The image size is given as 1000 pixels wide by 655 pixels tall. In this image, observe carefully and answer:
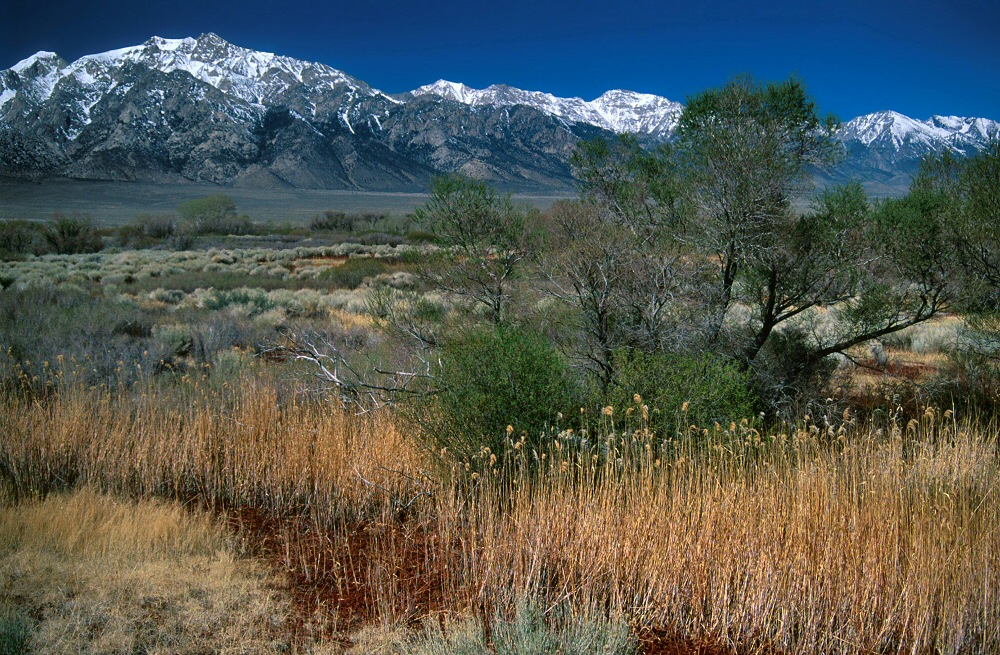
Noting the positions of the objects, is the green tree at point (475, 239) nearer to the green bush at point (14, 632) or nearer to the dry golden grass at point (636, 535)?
the dry golden grass at point (636, 535)

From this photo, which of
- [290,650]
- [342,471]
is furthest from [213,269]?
[290,650]

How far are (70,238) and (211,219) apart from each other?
66.1ft

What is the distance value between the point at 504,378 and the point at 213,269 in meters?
25.3

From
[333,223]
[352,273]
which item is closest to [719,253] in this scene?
[352,273]

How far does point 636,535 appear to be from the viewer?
416 centimetres

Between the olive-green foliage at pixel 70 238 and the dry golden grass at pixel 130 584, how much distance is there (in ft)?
116

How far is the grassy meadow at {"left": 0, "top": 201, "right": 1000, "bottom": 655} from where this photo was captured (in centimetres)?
357

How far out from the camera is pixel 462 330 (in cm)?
748

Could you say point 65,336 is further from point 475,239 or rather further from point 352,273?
point 352,273

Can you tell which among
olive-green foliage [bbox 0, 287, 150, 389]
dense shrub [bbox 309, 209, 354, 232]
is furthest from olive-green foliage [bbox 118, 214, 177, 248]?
olive-green foliage [bbox 0, 287, 150, 389]

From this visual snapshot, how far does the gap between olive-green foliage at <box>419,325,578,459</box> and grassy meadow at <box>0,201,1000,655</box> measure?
0.12 m

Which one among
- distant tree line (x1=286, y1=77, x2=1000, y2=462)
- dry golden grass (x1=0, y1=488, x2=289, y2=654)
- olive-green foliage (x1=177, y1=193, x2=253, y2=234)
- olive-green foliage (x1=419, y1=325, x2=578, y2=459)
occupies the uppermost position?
olive-green foliage (x1=177, y1=193, x2=253, y2=234)

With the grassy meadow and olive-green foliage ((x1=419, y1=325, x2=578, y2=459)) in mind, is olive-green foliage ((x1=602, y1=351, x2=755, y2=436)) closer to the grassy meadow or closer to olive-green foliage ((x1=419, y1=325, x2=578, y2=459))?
the grassy meadow

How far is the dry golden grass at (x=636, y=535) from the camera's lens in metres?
3.60
